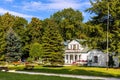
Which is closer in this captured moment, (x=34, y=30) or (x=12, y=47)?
(x=12, y=47)

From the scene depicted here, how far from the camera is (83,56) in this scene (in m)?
70.2

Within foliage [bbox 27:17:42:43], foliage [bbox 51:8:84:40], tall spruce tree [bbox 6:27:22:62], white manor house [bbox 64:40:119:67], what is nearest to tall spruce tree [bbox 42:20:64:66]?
white manor house [bbox 64:40:119:67]

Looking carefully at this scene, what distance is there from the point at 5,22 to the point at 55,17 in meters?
23.1

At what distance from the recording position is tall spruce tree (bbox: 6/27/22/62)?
67375mm

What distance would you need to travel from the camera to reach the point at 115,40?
47.4 metres

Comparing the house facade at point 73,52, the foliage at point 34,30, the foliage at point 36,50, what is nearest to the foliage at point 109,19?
the house facade at point 73,52

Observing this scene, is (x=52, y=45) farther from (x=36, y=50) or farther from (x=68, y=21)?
(x=68, y=21)

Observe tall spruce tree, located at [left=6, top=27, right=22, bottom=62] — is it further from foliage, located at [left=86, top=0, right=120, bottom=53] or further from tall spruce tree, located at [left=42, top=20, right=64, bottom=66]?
foliage, located at [left=86, top=0, right=120, bottom=53]

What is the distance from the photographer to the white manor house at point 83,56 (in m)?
61.3

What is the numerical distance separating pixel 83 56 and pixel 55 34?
11.4 metres

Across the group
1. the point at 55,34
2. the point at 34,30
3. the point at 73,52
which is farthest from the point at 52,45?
the point at 34,30

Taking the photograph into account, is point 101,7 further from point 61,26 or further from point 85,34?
point 61,26

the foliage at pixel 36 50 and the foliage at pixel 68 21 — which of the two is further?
the foliage at pixel 68 21

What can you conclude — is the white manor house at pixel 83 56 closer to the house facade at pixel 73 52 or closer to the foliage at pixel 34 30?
the house facade at pixel 73 52
